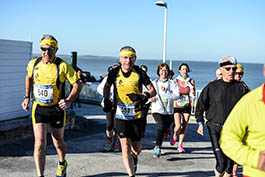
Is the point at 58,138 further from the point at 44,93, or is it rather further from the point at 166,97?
the point at 166,97

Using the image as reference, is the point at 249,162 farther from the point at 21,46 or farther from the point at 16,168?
the point at 21,46

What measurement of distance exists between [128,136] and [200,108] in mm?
1192

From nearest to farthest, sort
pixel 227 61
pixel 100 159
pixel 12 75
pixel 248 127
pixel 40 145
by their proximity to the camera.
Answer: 1. pixel 248 127
2. pixel 227 61
3. pixel 40 145
4. pixel 100 159
5. pixel 12 75

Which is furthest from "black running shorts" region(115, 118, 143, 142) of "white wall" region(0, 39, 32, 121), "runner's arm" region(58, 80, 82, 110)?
"white wall" region(0, 39, 32, 121)

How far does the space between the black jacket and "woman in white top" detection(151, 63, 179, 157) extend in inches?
80.3

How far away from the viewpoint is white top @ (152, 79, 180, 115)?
7273mm

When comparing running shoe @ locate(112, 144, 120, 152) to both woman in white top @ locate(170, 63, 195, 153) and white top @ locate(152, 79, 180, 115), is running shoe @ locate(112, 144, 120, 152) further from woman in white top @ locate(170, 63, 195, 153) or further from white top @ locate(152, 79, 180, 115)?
woman in white top @ locate(170, 63, 195, 153)

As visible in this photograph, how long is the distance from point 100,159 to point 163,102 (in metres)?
Answer: 1.74

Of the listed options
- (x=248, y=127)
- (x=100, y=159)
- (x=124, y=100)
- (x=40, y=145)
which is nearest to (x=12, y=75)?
(x=100, y=159)

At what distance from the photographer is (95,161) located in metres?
6.82

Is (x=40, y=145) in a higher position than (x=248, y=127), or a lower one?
lower

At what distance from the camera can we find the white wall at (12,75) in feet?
28.2

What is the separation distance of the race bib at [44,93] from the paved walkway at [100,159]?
4.62 feet

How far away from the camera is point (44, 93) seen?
206 inches
